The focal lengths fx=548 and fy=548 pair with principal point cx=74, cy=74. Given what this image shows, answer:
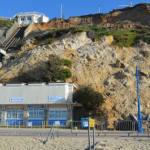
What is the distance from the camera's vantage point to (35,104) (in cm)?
6525

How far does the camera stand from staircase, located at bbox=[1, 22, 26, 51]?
310 ft

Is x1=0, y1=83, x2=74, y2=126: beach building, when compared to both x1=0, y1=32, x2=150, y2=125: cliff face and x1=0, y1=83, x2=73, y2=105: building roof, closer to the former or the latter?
x1=0, y1=83, x2=73, y2=105: building roof

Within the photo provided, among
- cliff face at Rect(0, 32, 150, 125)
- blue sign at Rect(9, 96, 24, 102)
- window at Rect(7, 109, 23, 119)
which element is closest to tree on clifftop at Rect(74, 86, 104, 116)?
cliff face at Rect(0, 32, 150, 125)

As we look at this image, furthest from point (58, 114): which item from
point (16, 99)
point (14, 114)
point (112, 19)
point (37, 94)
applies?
point (112, 19)

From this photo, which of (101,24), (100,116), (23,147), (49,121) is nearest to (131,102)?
(100,116)

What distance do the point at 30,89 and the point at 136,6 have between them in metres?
44.2

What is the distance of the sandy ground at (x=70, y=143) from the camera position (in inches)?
1444

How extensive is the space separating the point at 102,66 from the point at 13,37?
2865 cm

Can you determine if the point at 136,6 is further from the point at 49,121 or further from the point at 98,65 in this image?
the point at 49,121

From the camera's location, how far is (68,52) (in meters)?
79.2

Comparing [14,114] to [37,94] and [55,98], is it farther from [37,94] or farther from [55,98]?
[55,98]

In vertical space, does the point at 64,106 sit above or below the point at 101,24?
below

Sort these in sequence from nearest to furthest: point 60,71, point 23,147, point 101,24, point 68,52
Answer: point 23,147, point 60,71, point 68,52, point 101,24

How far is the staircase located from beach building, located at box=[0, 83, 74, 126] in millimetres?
26630
